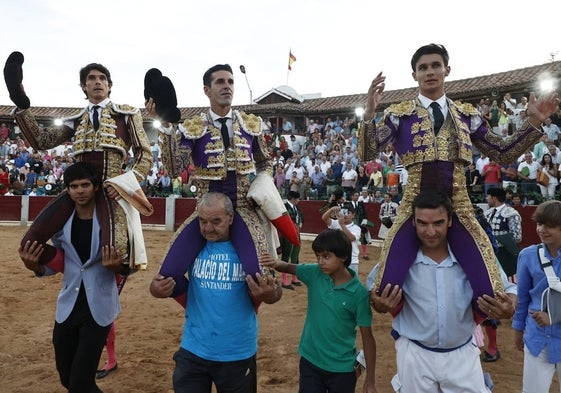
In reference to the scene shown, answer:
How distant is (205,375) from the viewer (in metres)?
2.26

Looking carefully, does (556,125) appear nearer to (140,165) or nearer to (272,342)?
(272,342)

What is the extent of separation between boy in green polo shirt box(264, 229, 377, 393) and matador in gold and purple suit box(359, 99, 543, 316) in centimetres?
26

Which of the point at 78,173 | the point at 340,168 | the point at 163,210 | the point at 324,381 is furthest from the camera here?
the point at 163,210

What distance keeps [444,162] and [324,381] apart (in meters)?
1.31

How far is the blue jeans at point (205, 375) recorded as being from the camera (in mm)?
2211

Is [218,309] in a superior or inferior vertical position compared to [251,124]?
inferior

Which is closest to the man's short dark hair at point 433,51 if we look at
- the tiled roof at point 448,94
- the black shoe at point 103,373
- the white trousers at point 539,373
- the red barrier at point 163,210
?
the white trousers at point 539,373

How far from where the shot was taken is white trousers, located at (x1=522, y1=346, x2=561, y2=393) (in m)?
2.48

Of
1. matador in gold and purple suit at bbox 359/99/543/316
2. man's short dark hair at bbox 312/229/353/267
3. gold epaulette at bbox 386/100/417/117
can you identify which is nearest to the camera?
matador in gold and purple suit at bbox 359/99/543/316

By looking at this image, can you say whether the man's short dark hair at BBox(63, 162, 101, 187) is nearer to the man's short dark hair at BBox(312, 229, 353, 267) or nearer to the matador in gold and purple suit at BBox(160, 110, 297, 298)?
the matador in gold and purple suit at BBox(160, 110, 297, 298)

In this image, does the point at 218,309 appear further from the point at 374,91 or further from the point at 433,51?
the point at 433,51

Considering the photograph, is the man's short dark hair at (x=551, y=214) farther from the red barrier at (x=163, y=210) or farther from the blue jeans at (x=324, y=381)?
the red barrier at (x=163, y=210)

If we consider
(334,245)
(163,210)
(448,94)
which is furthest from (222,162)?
(448,94)

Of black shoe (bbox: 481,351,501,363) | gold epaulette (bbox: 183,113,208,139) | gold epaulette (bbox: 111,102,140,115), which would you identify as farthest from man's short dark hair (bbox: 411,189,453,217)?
black shoe (bbox: 481,351,501,363)
